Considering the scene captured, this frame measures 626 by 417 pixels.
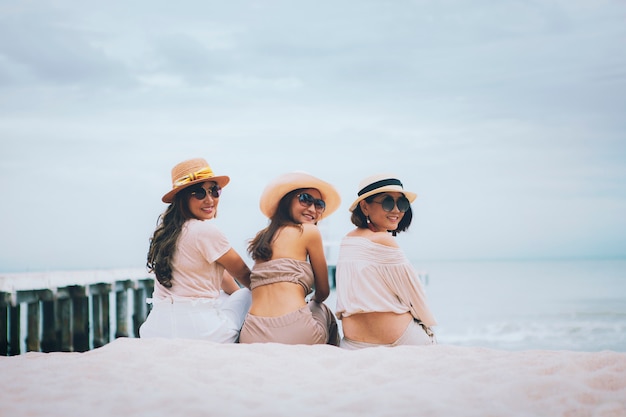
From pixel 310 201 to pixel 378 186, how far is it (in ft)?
1.71

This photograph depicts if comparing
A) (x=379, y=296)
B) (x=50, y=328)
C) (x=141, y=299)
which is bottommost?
(x=50, y=328)

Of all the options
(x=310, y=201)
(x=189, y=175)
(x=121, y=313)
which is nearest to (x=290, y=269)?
(x=310, y=201)

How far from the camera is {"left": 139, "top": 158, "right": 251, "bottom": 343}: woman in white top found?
4.93 metres

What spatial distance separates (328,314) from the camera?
513cm

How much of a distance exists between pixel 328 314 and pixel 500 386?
2.05 meters

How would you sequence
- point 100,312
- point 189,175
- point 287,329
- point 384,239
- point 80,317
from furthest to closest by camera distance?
point 100,312
point 80,317
point 189,175
point 384,239
point 287,329

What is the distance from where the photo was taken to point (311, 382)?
11.4 feet

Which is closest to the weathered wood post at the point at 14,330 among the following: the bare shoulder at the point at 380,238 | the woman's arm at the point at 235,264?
the woman's arm at the point at 235,264

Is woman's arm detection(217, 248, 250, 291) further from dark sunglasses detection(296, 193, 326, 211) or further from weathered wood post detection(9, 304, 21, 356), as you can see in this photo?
weathered wood post detection(9, 304, 21, 356)

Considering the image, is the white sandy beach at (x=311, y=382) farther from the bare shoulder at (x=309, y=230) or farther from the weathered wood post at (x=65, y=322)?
the weathered wood post at (x=65, y=322)

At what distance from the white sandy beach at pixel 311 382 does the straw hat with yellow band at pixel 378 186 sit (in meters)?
1.32

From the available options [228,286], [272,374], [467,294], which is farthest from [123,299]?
[467,294]

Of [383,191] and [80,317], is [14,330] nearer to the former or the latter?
[80,317]

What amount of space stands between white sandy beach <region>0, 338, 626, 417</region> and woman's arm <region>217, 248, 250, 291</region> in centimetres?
90
